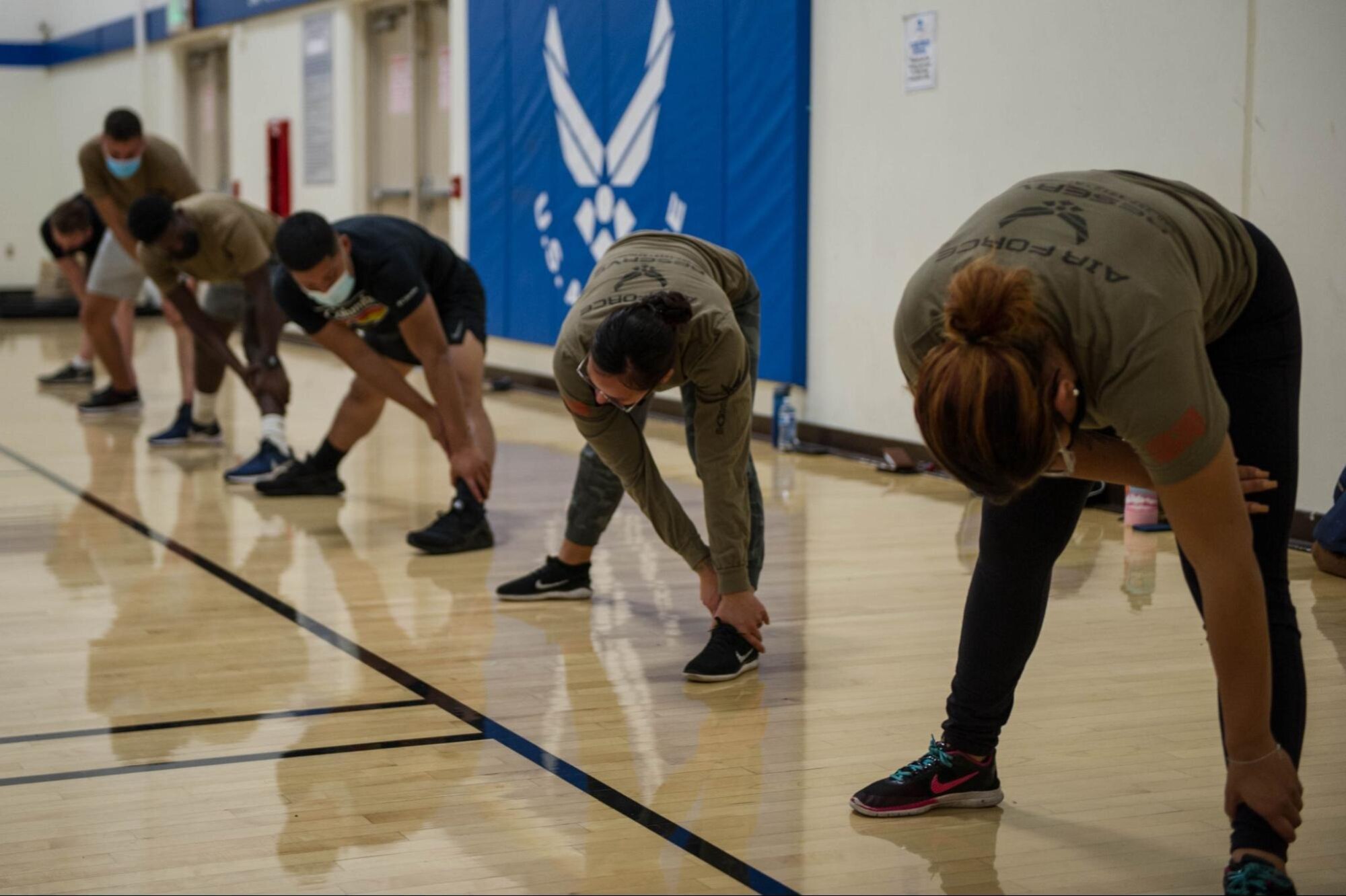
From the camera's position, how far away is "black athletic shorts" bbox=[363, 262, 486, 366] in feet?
15.9

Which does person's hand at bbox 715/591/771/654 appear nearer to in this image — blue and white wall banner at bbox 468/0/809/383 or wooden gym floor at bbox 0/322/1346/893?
wooden gym floor at bbox 0/322/1346/893

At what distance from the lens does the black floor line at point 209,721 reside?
279 centimetres

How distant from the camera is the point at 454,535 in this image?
14.9ft

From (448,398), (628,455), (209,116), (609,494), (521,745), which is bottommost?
(521,745)

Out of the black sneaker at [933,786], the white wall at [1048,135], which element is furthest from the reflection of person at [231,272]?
the black sneaker at [933,786]

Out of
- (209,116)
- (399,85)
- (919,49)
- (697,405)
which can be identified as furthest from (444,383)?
(209,116)

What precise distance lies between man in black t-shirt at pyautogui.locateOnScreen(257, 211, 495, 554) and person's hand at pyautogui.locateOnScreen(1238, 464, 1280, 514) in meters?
2.81

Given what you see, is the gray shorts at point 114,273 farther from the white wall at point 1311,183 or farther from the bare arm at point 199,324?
the white wall at point 1311,183

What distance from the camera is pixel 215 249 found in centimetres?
584

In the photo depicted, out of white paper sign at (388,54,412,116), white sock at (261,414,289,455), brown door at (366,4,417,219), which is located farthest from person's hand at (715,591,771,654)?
white paper sign at (388,54,412,116)

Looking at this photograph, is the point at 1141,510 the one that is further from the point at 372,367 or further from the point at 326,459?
the point at 326,459

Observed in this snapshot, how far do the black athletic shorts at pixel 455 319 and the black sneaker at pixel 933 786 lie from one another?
2750 millimetres

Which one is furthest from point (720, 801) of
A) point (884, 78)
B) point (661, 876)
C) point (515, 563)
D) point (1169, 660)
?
point (884, 78)

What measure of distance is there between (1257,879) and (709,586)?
4.24 feet
